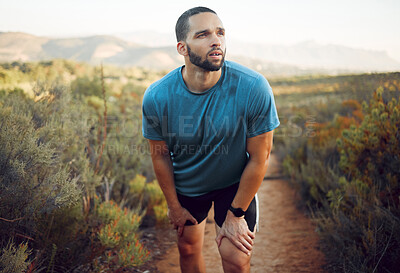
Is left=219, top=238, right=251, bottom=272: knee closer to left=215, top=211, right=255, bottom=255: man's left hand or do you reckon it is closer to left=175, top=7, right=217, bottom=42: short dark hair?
left=215, top=211, right=255, bottom=255: man's left hand

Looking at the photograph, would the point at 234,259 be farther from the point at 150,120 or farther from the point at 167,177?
the point at 150,120

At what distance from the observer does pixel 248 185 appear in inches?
79.9

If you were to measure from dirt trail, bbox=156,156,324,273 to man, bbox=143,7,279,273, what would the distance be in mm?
1487

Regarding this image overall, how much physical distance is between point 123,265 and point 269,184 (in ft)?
12.8

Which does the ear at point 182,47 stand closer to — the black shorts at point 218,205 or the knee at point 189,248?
the black shorts at point 218,205

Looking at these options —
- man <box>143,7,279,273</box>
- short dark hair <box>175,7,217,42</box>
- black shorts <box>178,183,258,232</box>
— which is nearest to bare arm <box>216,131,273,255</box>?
man <box>143,7,279,273</box>

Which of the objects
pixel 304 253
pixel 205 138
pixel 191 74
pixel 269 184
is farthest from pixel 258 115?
pixel 269 184

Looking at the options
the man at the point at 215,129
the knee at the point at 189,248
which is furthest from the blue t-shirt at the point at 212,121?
the knee at the point at 189,248

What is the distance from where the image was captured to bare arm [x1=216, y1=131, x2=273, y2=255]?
200 cm

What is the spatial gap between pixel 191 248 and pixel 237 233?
0.55 metres

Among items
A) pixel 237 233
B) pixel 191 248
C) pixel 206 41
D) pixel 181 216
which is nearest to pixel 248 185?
pixel 237 233

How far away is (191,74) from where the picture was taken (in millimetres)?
2102

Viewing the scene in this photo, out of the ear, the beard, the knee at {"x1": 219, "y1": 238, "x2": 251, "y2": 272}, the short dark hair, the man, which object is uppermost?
the short dark hair

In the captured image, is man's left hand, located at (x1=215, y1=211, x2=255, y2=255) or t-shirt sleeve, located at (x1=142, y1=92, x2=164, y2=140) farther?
t-shirt sleeve, located at (x1=142, y1=92, x2=164, y2=140)
